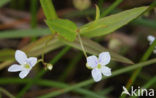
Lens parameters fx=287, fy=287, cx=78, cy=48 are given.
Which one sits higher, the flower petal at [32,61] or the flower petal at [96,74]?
the flower petal at [32,61]

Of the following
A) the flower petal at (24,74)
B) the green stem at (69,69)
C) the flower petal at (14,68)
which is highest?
the green stem at (69,69)

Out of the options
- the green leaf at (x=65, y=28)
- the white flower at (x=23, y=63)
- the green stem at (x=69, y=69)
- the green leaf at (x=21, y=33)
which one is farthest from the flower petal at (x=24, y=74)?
the green stem at (x=69, y=69)

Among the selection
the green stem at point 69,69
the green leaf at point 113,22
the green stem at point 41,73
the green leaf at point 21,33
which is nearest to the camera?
the green leaf at point 113,22

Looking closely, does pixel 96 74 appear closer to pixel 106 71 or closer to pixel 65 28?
pixel 106 71

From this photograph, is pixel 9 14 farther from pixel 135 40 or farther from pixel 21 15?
pixel 135 40

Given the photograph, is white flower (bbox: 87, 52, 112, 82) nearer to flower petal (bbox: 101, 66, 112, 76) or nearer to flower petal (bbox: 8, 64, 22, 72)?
flower petal (bbox: 101, 66, 112, 76)

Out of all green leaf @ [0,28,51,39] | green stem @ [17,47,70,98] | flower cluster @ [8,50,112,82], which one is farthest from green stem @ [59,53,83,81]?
flower cluster @ [8,50,112,82]

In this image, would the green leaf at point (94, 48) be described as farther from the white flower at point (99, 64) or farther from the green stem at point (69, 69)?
the green stem at point (69, 69)

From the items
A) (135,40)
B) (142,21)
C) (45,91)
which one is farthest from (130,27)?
(45,91)

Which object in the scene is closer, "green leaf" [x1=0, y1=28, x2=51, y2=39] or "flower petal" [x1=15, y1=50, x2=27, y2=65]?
"flower petal" [x1=15, y1=50, x2=27, y2=65]
